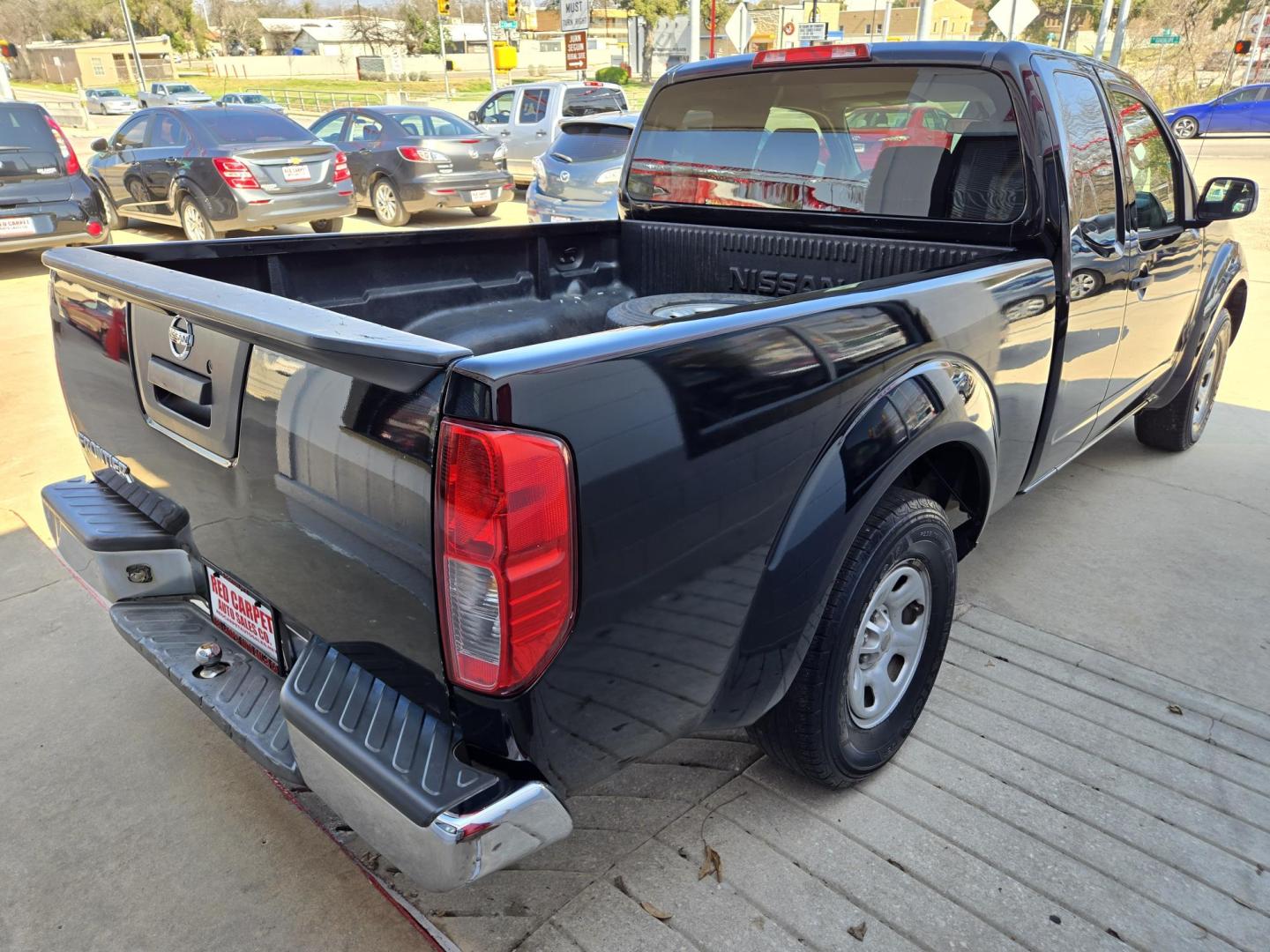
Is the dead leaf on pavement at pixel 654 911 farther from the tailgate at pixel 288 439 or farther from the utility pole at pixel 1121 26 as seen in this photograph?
the utility pole at pixel 1121 26

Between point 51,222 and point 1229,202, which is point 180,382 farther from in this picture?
point 51,222

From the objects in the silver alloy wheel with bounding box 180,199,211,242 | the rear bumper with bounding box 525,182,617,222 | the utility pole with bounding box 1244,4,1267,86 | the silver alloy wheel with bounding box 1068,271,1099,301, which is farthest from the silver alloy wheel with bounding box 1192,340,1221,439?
the utility pole with bounding box 1244,4,1267,86

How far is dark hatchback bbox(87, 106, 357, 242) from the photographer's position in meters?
9.79

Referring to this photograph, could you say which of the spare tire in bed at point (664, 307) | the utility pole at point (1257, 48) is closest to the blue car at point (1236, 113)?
the utility pole at point (1257, 48)

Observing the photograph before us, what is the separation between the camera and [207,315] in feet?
5.64

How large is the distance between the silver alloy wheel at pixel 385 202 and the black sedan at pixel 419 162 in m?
0.01

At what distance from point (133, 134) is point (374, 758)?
Answer: 12.4m

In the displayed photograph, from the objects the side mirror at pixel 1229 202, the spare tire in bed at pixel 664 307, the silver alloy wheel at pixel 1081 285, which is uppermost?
the side mirror at pixel 1229 202

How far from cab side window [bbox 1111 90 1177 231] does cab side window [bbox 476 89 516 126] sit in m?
12.6

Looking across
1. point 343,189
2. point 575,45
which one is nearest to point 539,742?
point 343,189

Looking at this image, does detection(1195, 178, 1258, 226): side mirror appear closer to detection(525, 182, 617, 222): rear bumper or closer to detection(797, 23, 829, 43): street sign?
detection(525, 182, 617, 222): rear bumper

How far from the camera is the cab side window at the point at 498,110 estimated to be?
14578 millimetres

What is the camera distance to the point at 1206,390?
15.7ft

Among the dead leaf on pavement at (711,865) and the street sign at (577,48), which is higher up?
the street sign at (577,48)
